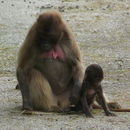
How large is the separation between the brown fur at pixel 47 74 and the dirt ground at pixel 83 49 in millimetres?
423

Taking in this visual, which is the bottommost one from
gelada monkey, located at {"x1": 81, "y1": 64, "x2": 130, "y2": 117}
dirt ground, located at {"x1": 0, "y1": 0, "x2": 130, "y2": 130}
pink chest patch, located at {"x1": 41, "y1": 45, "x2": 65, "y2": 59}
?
dirt ground, located at {"x1": 0, "y1": 0, "x2": 130, "y2": 130}

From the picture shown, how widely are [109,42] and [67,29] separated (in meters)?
11.6

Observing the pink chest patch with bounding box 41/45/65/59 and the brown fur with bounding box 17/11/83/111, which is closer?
the brown fur with bounding box 17/11/83/111

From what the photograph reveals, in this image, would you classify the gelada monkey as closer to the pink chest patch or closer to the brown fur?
the brown fur

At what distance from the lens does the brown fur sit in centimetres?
1237

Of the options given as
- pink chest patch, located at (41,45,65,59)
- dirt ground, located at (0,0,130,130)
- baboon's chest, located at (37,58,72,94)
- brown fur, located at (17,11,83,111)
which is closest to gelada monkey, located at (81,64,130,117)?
dirt ground, located at (0,0,130,130)

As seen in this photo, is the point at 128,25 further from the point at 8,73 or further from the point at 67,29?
the point at 67,29

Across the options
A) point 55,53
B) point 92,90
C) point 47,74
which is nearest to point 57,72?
point 47,74

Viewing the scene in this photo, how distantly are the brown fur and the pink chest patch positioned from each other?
0.25 feet

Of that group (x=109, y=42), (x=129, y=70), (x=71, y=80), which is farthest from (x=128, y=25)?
(x=71, y=80)

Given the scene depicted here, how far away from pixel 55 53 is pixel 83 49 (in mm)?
9484

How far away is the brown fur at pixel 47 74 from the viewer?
12.4m

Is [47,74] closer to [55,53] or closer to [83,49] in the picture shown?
[55,53]

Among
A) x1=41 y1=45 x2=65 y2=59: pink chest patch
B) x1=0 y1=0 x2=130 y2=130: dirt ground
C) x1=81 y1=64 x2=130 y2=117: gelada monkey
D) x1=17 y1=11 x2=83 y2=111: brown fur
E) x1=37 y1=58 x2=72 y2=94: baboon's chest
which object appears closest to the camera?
x1=0 y1=0 x2=130 y2=130: dirt ground
